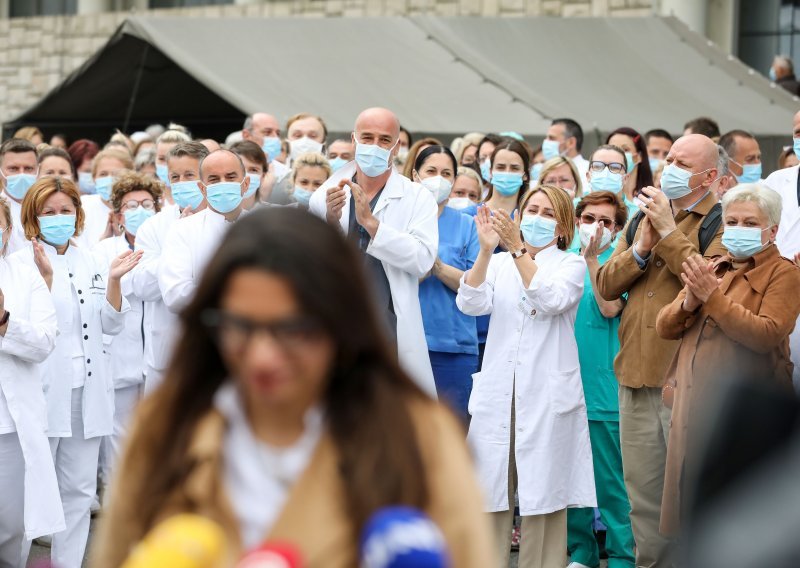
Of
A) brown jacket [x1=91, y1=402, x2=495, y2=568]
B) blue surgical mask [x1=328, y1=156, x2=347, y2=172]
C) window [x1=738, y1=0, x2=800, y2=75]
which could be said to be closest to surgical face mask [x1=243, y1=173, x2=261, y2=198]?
blue surgical mask [x1=328, y1=156, x2=347, y2=172]

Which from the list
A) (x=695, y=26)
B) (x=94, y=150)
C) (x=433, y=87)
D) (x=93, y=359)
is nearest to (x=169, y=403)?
(x=93, y=359)

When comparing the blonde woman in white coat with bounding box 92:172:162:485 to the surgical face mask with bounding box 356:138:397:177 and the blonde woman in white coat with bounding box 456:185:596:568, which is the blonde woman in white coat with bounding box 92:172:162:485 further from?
the blonde woman in white coat with bounding box 456:185:596:568

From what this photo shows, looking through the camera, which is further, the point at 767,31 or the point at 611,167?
the point at 767,31

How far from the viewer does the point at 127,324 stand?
344 inches

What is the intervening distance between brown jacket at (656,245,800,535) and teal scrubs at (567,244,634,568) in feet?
3.89

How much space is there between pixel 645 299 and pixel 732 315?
78 cm

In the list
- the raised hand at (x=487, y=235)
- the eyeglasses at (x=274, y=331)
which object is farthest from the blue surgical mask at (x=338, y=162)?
the eyeglasses at (x=274, y=331)

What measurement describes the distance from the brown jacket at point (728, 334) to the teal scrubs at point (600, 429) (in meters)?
1.19

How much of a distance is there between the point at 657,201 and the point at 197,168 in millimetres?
3217

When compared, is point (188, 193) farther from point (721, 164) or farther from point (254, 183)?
point (721, 164)

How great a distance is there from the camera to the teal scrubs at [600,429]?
755 centimetres

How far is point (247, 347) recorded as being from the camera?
2.30 m

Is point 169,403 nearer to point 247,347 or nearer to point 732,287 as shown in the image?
point 247,347

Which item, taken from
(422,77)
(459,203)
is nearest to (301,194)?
(459,203)
